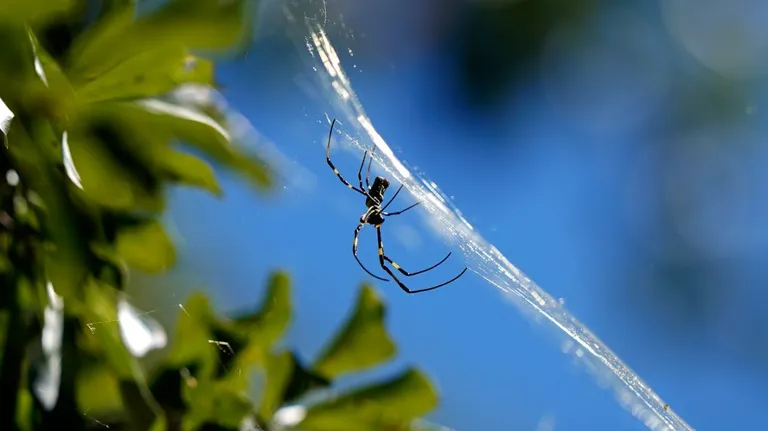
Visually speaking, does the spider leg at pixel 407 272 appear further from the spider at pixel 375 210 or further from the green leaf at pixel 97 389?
the green leaf at pixel 97 389

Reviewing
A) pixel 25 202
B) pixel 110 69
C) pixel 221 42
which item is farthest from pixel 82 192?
pixel 221 42

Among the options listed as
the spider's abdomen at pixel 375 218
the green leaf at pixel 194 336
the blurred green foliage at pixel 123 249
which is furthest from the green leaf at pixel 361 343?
the spider's abdomen at pixel 375 218

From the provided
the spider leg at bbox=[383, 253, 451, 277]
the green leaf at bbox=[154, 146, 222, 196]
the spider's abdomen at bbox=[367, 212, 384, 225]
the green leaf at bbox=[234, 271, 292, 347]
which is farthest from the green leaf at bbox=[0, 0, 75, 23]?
the spider's abdomen at bbox=[367, 212, 384, 225]

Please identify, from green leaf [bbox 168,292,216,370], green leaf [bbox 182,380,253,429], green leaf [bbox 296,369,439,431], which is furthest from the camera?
green leaf [bbox 296,369,439,431]

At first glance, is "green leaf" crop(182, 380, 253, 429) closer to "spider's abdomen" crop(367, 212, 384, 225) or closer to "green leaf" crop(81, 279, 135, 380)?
"green leaf" crop(81, 279, 135, 380)

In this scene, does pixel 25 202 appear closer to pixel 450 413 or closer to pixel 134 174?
pixel 134 174

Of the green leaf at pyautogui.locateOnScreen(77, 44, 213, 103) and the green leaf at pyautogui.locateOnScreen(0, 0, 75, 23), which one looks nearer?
the green leaf at pyautogui.locateOnScreen(0, 0, 75, 23)

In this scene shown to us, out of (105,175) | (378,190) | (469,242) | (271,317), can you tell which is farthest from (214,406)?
(378,190)
